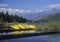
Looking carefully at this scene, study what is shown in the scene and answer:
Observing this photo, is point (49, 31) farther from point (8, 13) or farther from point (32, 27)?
point (8, 13)

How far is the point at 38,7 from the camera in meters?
3.59

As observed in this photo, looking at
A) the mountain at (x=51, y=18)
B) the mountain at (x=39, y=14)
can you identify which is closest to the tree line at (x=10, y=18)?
the mountain at (x=39, y=14)

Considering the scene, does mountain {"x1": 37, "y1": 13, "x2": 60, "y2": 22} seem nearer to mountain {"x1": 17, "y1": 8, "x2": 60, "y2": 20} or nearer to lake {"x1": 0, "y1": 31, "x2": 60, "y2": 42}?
mountain {"x1": 17, "y1": 8, "x2": 60, "y2": 20}

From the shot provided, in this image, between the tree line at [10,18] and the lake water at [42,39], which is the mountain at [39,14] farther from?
the lake water at [42,39]

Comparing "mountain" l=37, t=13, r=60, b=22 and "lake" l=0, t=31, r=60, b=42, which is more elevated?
"mountain" l=37, t=13, r=60, b=22

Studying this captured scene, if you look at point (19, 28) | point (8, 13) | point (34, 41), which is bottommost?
point (34, 41)

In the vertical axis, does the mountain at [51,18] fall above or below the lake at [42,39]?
above

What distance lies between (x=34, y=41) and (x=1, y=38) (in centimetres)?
56

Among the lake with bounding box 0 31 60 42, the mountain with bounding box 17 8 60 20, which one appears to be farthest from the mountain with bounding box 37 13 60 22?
the lake with bounding box 0 31 60 42

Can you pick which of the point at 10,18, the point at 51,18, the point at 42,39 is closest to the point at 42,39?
the point at 42,39

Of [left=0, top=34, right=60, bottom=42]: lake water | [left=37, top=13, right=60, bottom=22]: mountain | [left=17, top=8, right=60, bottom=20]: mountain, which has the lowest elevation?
[left=0, top=34, right=60, bottom=42]: lake water

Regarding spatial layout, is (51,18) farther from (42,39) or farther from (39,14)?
(42,39)

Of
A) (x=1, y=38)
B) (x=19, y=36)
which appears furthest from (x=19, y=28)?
(x=1, y=38)

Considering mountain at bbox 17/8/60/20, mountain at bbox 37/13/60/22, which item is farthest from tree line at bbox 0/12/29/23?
mountain at bbox 37/13/60/22
